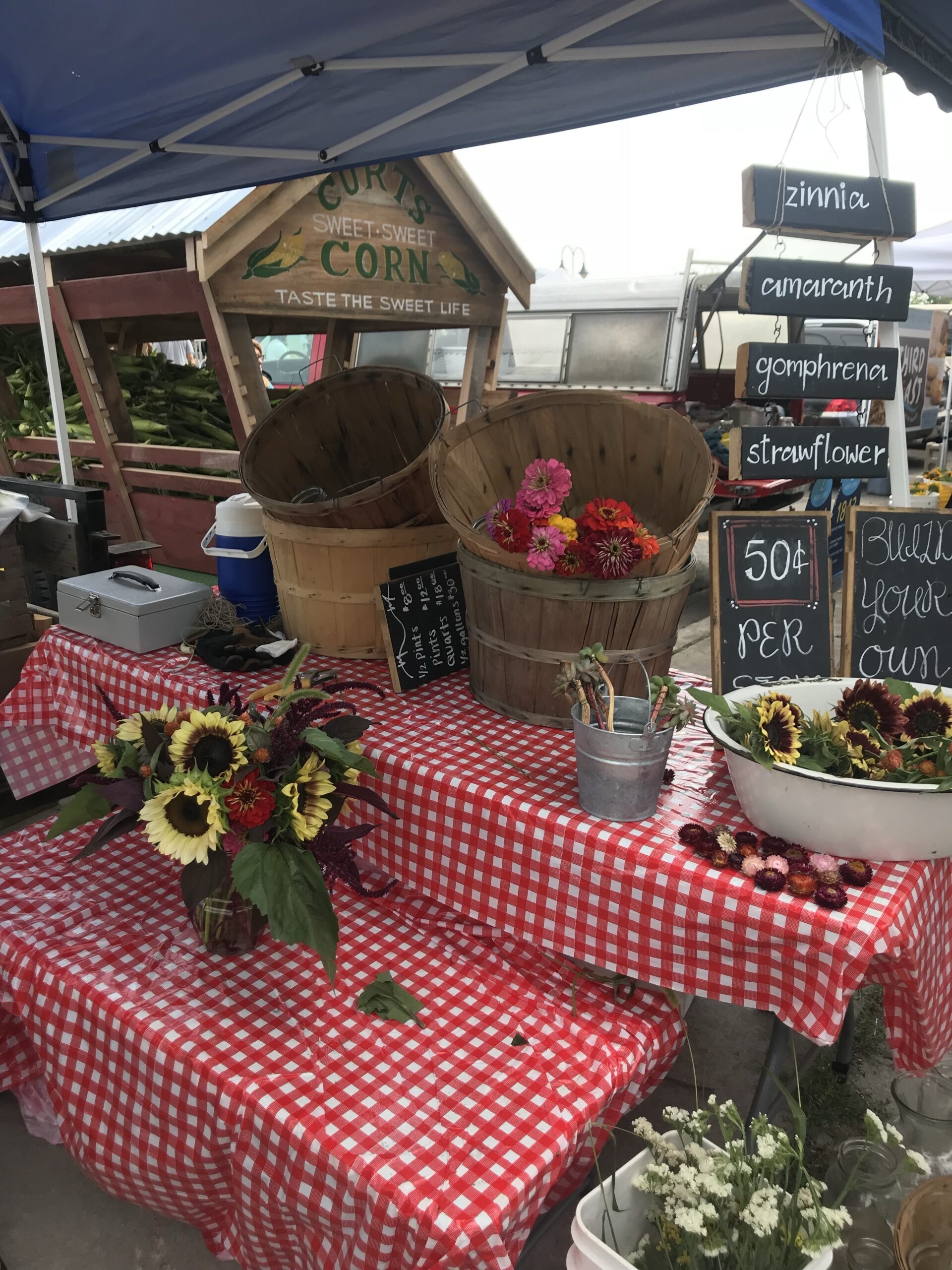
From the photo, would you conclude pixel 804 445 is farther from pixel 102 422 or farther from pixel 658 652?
pixel 102 422

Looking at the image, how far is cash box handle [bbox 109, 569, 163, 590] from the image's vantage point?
2.97m

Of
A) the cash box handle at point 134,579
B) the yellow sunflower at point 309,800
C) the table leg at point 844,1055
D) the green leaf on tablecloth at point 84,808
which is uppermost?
the cash box handle at point 134,579

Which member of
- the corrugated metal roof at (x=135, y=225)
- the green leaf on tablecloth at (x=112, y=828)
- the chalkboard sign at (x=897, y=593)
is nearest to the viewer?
the green leaf on tablecloth at (x=112, y=828)

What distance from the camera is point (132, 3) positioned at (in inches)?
95.7

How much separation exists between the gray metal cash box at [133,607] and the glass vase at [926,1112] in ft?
8.40

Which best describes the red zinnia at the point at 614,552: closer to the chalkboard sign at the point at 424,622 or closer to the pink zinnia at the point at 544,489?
the pink zinnia at the point at 544,489

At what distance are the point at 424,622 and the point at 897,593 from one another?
4.67 feet

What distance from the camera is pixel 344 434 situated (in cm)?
323

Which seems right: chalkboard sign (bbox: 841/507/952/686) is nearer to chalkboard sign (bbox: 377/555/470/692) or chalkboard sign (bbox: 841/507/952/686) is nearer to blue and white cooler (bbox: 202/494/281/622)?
chalkboard sign (bbox: 377/555/470/692)

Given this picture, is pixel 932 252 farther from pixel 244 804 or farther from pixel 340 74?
pixel 244 804

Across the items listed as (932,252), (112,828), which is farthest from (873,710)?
(932,252)

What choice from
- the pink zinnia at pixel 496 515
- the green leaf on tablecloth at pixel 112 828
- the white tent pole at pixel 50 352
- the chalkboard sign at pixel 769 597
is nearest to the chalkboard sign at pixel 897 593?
the chalkboard sign at pixel 769 597

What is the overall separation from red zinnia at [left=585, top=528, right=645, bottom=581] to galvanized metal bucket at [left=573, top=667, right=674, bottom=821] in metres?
0.31

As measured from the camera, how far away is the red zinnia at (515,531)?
2104 mm
